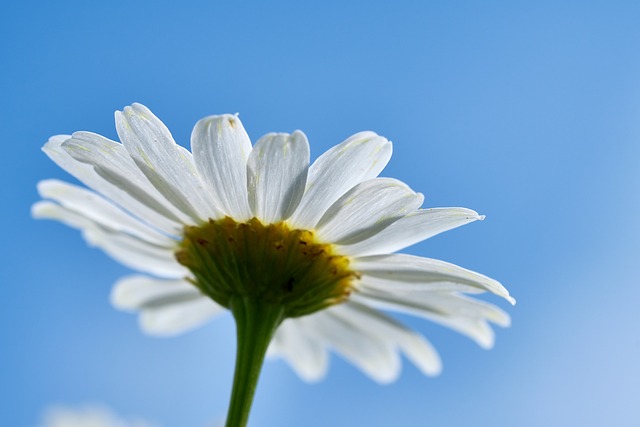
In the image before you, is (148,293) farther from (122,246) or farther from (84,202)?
(84,202)

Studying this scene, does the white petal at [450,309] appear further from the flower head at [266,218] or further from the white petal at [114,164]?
the white petal at [114,164]

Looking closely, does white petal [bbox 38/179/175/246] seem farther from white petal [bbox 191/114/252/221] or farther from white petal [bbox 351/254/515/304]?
white petal [bbox 351/254/515/304]

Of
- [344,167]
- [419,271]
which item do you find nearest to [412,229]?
[419,271]

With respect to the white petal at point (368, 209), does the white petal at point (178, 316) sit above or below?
below

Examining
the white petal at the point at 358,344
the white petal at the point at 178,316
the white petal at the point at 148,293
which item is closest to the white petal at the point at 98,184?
the white petal at the point at 148,293

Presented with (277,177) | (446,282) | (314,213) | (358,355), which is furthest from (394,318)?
(277,177)

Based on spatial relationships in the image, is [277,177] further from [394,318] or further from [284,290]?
[394,318]
